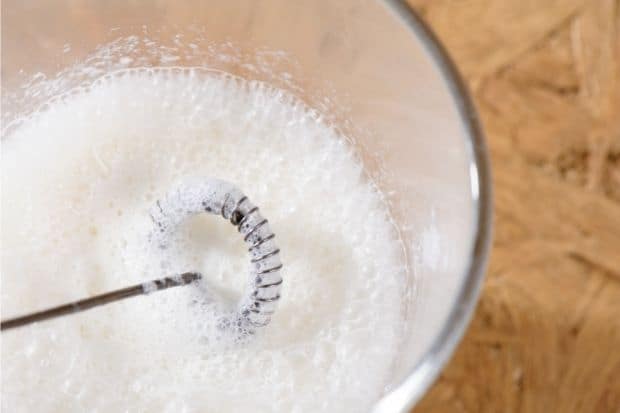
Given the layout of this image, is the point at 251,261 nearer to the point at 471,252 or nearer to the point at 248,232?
the point at 248,232

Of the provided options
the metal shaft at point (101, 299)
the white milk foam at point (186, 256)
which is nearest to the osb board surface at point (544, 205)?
the white milk foam at point (186, 256)

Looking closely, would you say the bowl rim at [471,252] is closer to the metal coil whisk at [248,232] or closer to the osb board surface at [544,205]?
the metal coil whisk at [248,232]

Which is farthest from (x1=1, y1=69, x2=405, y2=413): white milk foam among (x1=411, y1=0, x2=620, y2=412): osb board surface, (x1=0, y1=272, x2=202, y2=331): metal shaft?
(x1=411, y1=0, x2=620, y2=412): osb board surface

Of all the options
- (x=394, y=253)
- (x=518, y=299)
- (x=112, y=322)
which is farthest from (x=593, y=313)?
(x=112, y=322)

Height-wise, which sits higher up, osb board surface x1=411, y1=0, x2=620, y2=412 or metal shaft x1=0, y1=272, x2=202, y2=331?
metal shaft x1=0, y1=272, x2=202, y2=331

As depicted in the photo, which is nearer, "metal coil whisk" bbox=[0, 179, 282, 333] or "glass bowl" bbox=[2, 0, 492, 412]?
"glass bowl" bbox=[2, 0, 492, 412]

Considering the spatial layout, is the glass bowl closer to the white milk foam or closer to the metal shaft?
the white milk foam
